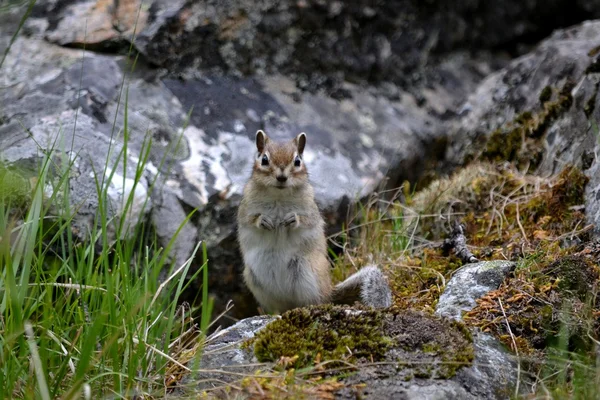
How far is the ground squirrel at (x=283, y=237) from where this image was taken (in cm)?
470

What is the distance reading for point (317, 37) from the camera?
6.58 metres

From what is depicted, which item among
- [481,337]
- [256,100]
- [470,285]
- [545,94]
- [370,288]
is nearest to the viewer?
[481,337]

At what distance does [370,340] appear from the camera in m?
3.35

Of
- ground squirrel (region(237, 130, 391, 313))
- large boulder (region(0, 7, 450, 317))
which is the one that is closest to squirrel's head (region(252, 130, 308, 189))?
ground squirrel (region(237, 130, 391, 313))

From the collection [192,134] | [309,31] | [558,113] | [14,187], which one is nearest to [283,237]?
[192,134]

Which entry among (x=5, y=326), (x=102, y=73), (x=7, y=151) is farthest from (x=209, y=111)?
(x=5, y=326)

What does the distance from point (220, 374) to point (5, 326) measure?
97 centimetres

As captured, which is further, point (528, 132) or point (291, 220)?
point (528, 132)

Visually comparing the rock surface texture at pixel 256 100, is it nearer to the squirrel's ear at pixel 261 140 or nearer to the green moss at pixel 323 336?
the squirrel's ear at pixel 261 140

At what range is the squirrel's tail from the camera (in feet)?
13.8

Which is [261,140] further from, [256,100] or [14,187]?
[14,187]

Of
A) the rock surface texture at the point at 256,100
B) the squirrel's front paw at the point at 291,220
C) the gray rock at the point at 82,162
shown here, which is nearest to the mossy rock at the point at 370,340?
the squirrel's front paw at the point at 291,220

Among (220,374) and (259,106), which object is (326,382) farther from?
(259,106)

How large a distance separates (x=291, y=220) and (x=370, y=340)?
1526mm
